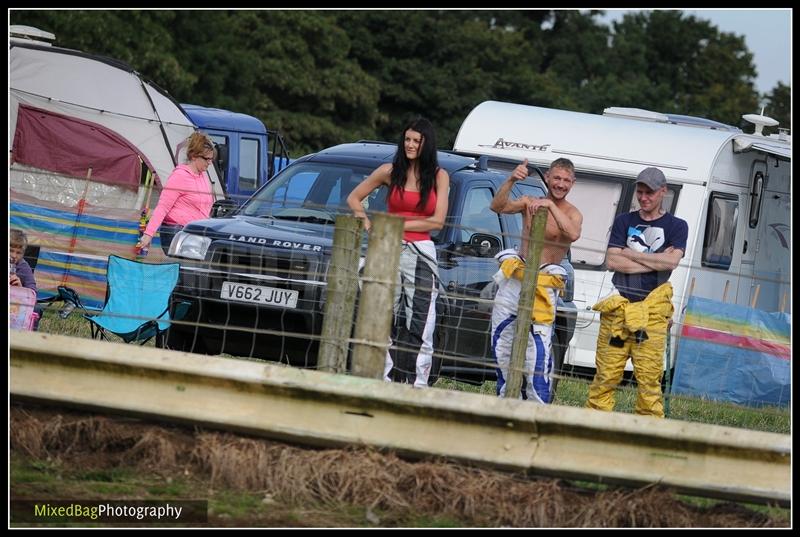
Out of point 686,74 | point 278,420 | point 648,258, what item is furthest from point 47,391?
point 686,74

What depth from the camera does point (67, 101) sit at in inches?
723

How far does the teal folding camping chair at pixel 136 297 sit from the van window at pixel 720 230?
6.77 meters

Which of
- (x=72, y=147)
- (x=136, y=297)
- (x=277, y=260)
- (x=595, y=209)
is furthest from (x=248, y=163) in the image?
(x=277, y=260)

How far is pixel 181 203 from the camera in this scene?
11.2 meters

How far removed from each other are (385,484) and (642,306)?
2787 mm

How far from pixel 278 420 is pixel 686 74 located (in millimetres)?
59862

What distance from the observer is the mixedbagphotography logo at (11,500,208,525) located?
5789 millimetres

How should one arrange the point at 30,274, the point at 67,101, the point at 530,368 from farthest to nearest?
the point at 67,101 < the point at 30,274 < the point at 530,368

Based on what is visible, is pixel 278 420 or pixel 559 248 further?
pixel 559 248

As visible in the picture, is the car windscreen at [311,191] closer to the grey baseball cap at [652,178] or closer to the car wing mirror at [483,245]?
the car wing mirror at [483,245]

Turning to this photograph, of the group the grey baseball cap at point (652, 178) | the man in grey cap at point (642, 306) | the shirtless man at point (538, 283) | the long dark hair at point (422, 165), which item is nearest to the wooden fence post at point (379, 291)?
the shirtless man at point (538, 283)

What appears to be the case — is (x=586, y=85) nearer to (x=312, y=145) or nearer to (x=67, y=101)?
(x=312, y=145)

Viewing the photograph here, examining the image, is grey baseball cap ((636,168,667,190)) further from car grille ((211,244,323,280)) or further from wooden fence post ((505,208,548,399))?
car grille ((211,244,323,280))
